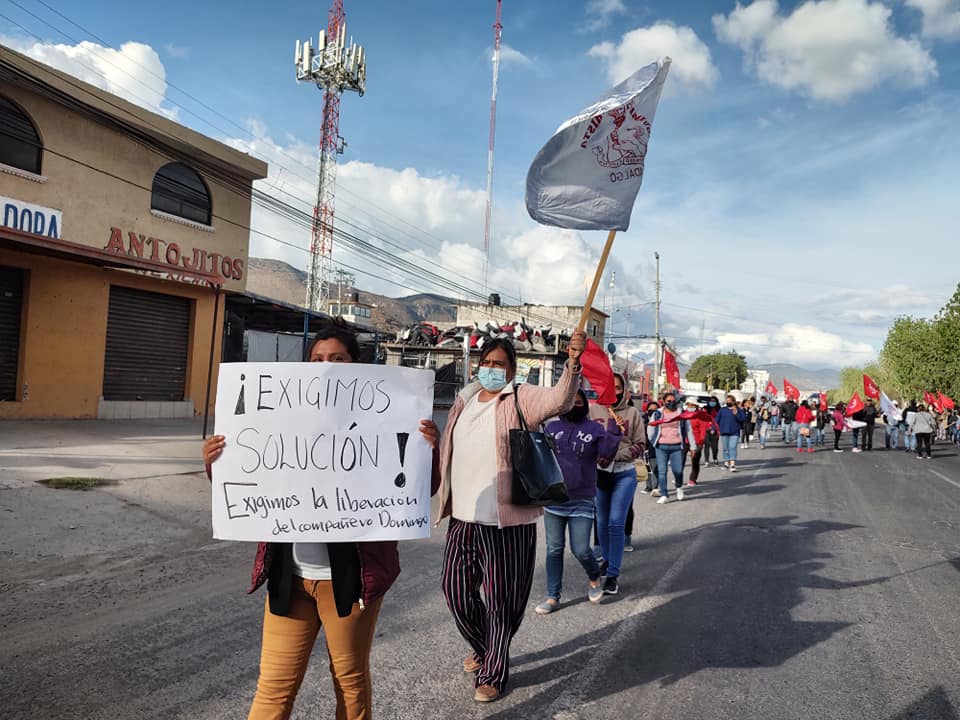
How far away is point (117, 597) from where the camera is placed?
15.8ft

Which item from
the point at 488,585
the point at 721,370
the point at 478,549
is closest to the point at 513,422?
the point at 478,549

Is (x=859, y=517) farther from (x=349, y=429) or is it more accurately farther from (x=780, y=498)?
(x=349, y=429)

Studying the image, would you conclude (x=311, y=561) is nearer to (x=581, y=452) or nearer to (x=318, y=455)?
(x=318, y=455)

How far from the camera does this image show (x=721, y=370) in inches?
4370

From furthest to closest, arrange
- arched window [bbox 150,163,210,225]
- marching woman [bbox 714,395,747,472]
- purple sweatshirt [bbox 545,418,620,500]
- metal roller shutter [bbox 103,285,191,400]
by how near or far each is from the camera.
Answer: arched window [bbox 150,163,210,225] → marching woman [bbox 714,395,747,472] → metal roller shutter [bbox 103,285,191,400] → purple sweatshirt [bbox 545,418,620,500]

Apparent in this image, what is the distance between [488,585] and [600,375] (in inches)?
154

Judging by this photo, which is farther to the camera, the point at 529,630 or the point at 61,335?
the point at 61,335

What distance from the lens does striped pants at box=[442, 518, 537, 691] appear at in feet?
11.6

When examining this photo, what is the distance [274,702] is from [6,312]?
13.9 metres

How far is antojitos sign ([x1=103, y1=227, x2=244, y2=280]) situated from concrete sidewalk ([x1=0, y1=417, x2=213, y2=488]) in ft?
11.3

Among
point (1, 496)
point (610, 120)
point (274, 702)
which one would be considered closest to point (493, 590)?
point (274, 702)

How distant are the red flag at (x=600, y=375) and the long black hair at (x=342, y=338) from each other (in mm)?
4105

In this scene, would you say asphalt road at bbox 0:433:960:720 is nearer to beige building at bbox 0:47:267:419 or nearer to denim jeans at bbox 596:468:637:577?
denim jeans at bbox 596:468:637:577

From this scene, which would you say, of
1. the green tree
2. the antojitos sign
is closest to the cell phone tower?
the antojitos sign
